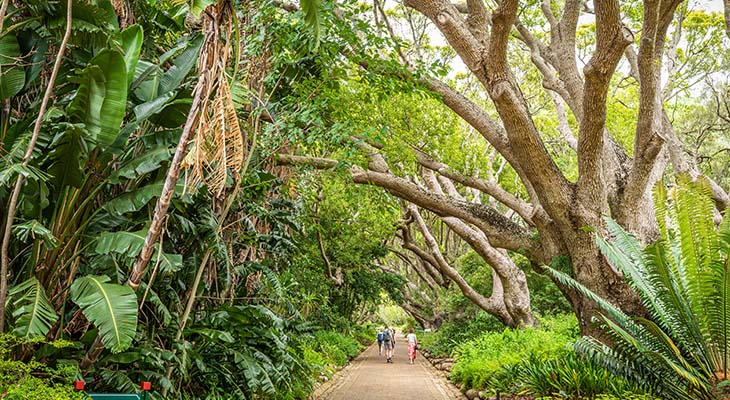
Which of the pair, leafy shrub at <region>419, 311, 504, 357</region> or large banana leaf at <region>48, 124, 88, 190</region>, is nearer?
large banana leaf at <region>48, 124, 88, 190</region>

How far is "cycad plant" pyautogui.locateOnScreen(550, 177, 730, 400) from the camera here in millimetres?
6078

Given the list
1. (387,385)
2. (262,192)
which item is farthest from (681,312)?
(387,385)

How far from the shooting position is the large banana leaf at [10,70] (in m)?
5.19

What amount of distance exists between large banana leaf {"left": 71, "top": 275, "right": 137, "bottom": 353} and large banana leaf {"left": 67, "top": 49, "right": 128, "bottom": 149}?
1354mm

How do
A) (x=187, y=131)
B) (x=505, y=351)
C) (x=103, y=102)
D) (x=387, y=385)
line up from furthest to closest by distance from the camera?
(x=387, y=385)
(x=505, y=351)
(x=103, y=102)
(x=187, y=131)

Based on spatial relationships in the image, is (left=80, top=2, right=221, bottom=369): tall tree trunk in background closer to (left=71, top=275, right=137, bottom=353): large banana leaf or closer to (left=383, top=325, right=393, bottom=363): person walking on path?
(left=71, top=275, right=137, bottom=353): large banana leaf

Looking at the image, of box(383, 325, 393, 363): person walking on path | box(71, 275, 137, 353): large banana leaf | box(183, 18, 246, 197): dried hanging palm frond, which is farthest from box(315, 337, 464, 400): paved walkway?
box(183, 18, 246, 197): dried hanging palm frond

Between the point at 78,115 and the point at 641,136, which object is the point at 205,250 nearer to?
the point at 78,115

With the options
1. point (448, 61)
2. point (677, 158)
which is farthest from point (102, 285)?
point (448, 61)

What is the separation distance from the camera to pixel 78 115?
4.94 meters

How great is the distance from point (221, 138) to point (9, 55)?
114 inches

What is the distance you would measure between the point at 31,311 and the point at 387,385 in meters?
9.53

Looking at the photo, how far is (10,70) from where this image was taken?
206 inches

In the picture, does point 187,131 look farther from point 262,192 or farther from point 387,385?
point 387,385
